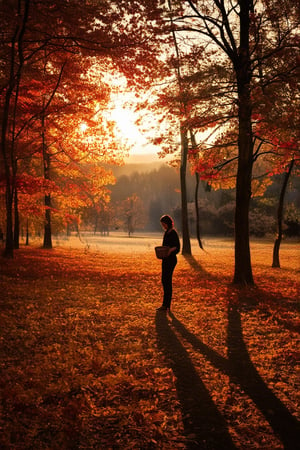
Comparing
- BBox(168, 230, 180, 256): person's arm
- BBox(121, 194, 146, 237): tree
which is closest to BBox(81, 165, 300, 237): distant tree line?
BBox(121, 194, 146, 237): tree

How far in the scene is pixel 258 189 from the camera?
18828 mm

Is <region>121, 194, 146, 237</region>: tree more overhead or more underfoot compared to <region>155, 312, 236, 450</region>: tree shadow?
more overhead

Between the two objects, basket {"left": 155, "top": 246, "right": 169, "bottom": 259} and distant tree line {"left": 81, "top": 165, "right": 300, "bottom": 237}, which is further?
distant tree line {"left": 81, "top": 165, "right": 300, "bottom": 237}

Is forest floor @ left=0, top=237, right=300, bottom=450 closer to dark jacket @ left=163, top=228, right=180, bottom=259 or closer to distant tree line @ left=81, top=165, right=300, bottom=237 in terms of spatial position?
dark jacket @ left=163, top=228, right=180, bottom=259

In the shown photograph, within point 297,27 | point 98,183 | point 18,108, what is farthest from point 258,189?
point 18,108

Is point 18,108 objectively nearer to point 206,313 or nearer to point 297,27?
point 297,27

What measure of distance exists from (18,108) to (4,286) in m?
10.4

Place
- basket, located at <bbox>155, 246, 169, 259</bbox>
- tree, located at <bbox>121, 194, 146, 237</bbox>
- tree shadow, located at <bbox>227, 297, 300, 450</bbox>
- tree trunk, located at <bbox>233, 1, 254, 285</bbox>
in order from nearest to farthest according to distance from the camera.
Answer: tree shadow, located at <bbox>227, 297, 300, 450</bbox> < basket, located at <bbox>155, 246, 169, 259</bbox> < tree trunk, located at <bbox>233, 1, 254, 285</bbox> < tree, located at <bbox>121, 194, 146, 237</bbox>

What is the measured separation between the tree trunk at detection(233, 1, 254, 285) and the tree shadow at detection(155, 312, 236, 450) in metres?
6.53

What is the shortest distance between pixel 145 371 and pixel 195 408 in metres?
1.16

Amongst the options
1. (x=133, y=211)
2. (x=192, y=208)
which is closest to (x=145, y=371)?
(x=192, y=208)

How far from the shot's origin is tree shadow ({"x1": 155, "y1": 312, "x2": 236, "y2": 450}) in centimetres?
327

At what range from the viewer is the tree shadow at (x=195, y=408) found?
10.7 ft

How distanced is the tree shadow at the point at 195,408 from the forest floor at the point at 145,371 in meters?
0.01
